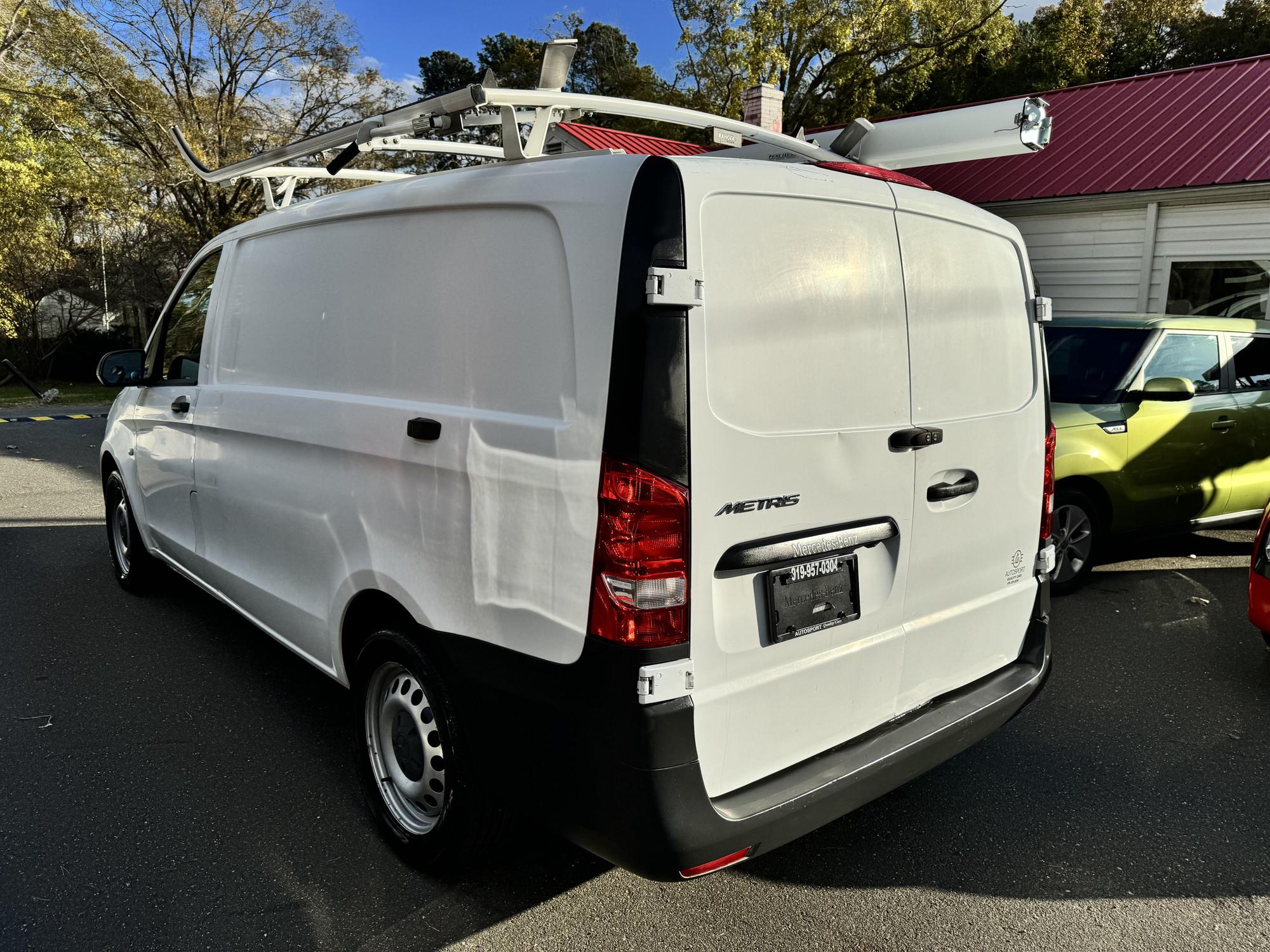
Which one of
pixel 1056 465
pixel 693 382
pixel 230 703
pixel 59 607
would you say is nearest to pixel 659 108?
pixel 693 382

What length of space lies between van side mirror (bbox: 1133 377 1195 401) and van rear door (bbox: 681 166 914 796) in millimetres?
3790

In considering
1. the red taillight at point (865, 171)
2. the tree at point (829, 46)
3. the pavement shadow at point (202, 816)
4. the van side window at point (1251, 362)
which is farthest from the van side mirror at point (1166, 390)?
the tree at point (829, 46)

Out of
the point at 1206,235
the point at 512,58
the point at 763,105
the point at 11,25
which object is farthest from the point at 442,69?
the point at 1206,235

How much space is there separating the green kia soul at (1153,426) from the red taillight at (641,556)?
394 cm

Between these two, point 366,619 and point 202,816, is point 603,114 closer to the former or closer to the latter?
point 366,619

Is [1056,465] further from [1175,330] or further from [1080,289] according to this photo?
[1080,289]

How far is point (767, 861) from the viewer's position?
2.95 metres

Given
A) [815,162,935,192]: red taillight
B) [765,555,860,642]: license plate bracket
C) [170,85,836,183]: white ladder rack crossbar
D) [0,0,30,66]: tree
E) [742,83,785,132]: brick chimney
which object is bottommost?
[765,555,860,642]: license plate bracket

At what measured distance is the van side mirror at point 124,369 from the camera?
15.8ft

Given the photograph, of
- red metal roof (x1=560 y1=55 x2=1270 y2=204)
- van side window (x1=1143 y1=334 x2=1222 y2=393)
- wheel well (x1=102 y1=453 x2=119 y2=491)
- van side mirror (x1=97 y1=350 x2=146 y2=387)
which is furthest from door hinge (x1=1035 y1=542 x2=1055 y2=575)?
red metal roof (x1=560 y1=55 x2=1270 y2=204)

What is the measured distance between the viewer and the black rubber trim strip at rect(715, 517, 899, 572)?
2.19m

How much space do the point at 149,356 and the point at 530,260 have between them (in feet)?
11.1

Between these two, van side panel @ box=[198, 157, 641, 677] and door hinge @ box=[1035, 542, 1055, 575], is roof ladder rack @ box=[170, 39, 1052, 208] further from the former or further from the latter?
door hinge @ box=[1035, 542, 1055, 575]

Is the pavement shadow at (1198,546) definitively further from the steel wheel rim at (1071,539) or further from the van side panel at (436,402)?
the van side panel at (436,402)
